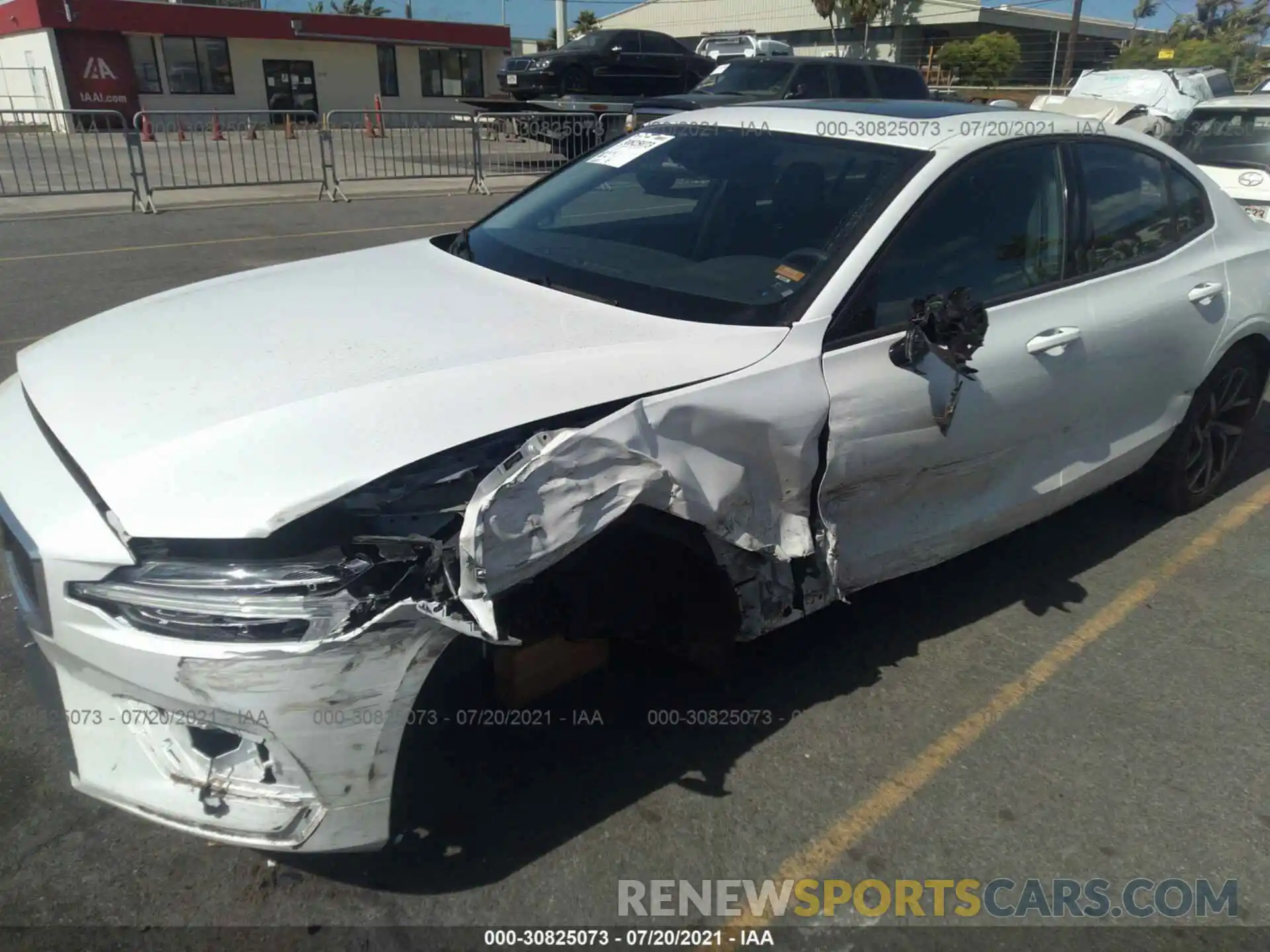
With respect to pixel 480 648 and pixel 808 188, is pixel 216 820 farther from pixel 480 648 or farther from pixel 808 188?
pixel 808 188

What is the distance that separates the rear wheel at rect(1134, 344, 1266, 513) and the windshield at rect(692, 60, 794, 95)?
36.5 feet

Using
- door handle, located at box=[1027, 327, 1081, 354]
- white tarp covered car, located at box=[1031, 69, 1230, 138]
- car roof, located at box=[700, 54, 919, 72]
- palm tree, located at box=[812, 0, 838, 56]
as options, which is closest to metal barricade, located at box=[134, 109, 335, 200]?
car roof, located at box=[700, 54, 919, 72]

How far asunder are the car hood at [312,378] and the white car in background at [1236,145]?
27.3 ft

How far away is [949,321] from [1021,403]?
0.58 m

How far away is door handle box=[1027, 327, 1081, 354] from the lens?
328 cm

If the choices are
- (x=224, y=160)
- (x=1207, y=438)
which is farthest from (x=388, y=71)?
(x=1207, y=438)

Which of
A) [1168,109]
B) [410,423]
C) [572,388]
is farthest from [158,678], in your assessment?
[1168,109]

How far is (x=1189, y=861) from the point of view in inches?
101

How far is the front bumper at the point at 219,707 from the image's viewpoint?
6.46 feet

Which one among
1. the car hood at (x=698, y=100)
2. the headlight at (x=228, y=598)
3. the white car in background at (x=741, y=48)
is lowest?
the headlight at (x=228, y=598)

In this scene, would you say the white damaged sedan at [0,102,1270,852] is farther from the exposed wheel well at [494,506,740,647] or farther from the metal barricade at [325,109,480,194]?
the metal barricade at [325,109,480,194]

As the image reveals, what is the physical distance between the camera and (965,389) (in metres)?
3.05

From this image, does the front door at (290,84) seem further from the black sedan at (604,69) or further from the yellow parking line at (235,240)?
the yellow parking line at (235,240)

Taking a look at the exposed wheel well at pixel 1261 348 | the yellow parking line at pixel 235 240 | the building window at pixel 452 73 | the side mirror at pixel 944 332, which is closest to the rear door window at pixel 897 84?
the yellow parking line at pixel 235 240
